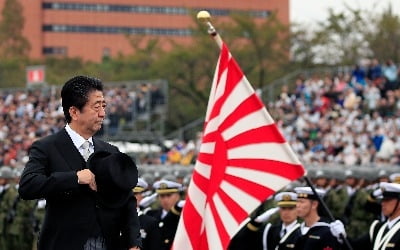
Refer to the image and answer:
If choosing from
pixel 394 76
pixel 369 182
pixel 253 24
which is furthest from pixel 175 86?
pixel 369 182

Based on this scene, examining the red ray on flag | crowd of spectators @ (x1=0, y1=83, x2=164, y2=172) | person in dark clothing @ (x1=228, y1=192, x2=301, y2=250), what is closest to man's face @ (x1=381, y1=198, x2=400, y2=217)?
person in dark clothing @ (x1=228, y1=192, x2=301, y2=250)

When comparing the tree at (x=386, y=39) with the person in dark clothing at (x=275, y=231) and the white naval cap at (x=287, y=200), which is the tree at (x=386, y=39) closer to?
the person in dark clothing at (x=275, y=231)

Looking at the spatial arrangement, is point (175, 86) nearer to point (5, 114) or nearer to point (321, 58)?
point (321, 58)

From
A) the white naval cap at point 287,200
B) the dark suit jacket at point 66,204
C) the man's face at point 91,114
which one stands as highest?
the man's face at point 91,114

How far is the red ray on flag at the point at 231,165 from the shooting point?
21.7 feet

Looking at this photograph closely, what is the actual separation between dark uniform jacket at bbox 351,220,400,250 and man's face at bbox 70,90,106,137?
404cm

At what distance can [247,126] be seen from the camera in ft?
22.6

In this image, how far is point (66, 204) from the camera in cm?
511

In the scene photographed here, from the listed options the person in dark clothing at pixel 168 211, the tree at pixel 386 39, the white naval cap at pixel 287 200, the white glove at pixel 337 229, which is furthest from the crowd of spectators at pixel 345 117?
the white glove at pixel 337 229

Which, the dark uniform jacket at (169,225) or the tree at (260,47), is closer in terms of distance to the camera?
the dark uniform jacket at (169,225)

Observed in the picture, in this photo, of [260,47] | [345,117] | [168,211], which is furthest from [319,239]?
[260,47]

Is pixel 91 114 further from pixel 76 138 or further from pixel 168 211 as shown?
pixel 168 211

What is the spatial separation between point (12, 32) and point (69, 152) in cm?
6309

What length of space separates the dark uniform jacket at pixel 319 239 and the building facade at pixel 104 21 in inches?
2970
